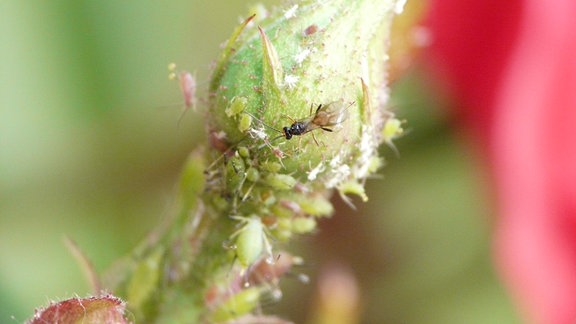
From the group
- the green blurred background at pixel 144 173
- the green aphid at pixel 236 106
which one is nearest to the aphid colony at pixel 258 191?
the green aphid at pixel 236 106

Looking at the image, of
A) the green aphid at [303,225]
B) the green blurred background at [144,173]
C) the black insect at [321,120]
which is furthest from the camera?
the green blurred background at [144,173]

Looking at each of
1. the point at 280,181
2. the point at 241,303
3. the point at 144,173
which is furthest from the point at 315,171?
the point at 144,173

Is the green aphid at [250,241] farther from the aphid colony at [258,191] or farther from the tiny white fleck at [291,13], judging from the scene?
the tiny white fleck at [291,13]

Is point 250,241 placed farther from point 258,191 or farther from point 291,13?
point 291,13

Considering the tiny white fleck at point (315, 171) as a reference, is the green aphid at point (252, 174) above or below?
above

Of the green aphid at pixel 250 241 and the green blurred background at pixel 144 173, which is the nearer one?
the green aphid at pixel 250 241

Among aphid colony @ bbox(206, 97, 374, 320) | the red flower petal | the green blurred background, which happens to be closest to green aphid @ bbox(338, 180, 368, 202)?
aphid colony @ bbox(206, 97, 374, 320)

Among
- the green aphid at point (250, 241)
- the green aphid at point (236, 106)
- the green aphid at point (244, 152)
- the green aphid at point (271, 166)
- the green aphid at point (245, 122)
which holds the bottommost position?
the green aphid at point (250, 241)

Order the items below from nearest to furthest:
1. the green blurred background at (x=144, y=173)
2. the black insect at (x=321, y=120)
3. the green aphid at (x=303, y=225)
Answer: the black insect at (x=321, y=120), the green aphid at (x=303, y=225), the green blurred background at (x=144, y=173)
